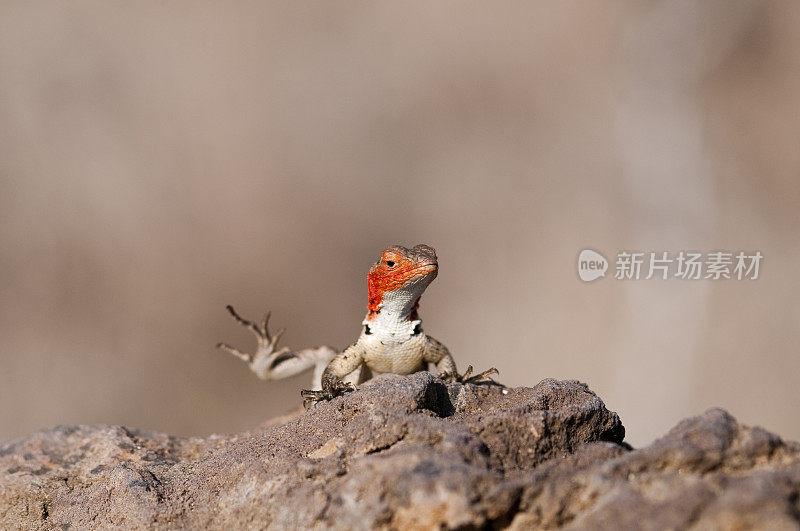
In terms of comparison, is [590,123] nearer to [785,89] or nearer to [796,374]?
[785,89]

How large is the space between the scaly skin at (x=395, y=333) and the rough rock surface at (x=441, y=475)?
2.14 ft

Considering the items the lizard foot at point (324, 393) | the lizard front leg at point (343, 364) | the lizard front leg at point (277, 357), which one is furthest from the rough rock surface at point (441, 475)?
the lizard front leg at point (277, 357)

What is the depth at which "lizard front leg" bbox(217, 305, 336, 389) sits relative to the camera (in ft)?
16.7

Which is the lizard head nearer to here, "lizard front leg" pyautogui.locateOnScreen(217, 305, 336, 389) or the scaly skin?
the scaly skin

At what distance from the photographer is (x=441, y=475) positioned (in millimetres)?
2045

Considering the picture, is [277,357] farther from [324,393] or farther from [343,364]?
[324,393]

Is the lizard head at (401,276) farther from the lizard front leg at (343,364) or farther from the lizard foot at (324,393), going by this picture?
the lizard foot at (324,393)

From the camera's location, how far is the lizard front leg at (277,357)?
508cm

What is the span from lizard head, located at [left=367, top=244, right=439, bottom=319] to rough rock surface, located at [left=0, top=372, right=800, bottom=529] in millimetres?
650

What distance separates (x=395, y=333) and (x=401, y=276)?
43 centimetres

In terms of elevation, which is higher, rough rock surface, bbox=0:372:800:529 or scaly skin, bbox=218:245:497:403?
scaly skin, bbox=218:245:497:403

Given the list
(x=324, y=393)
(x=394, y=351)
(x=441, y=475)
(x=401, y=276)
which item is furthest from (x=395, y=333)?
(x=441, y=475)

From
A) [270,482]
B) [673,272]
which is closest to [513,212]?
[673,272]

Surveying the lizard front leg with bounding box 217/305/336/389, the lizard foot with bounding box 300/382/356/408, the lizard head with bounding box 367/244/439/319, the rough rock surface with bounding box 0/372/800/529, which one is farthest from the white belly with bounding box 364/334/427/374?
the lizard front leg with bounding box 217/305/336/389
